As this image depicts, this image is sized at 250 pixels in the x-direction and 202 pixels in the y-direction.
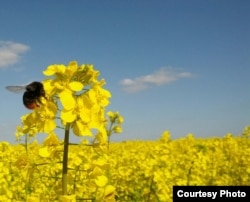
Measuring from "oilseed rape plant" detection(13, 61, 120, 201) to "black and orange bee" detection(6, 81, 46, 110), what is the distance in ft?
1.69

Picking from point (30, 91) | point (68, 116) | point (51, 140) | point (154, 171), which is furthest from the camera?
point (154, 171)

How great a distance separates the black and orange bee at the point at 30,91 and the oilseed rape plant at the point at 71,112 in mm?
514

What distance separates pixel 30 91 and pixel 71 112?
1.02 metres

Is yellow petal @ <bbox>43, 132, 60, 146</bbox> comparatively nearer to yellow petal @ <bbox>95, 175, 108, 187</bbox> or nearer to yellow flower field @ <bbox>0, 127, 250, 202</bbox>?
yellow petal @ <bbox>95, 175, 108, 187</bbox>

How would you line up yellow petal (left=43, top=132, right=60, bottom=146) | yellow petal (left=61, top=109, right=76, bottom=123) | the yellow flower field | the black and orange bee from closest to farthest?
yellow petal (left=61, top=109, right=76, bottom=123) < yellow petal (left=43, top=132, right=60, bottom=146) < the black and orange bee < the yellow flower field

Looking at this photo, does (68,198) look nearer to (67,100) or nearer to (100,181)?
(100,181)

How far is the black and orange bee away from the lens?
2890 mm

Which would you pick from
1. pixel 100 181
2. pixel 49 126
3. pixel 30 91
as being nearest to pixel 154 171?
pixel 30 91

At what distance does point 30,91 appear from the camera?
3105 mm

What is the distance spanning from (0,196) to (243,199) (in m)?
2.74

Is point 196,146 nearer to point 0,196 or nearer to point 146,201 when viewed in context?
point 146,201

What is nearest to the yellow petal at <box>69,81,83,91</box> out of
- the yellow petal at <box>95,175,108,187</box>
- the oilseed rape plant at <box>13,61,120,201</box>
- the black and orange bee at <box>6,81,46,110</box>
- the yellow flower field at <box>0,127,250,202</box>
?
the oilseed rape plant at <box>13,61,120,201</box>

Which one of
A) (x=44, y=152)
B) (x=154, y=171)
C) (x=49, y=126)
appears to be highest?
(x=49, y=126)

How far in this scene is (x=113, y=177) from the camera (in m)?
8.27
